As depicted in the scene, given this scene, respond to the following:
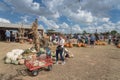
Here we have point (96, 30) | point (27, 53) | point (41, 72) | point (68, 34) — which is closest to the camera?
point (41, 72)

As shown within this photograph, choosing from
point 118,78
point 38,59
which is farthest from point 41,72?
point 118,78

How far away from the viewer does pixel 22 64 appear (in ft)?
33.6

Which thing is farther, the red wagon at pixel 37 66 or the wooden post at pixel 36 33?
the wooden post at pixel 36 33

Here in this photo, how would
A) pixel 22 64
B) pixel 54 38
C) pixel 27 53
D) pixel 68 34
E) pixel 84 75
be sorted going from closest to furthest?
pixel 84 75, pixel 22 64, pixel 27 53, pixel 54 38, pixel 68 34

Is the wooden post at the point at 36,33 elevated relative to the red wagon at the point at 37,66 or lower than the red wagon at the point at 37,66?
elevated

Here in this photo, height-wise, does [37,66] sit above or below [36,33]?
below

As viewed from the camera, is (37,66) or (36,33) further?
(36,33)

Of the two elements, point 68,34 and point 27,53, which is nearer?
point 27,53

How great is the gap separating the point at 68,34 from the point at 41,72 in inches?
963

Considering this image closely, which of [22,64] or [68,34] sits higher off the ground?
[68,34]

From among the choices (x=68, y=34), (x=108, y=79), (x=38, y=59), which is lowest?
(x=108, y=79)

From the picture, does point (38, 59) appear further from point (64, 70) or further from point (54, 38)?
point (54, 38)

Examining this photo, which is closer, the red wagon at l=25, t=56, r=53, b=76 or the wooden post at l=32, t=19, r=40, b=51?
the red wagon at l=25, t=56, r=53, b=76

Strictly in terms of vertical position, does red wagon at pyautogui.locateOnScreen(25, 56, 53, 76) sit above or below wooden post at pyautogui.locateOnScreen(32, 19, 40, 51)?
below
